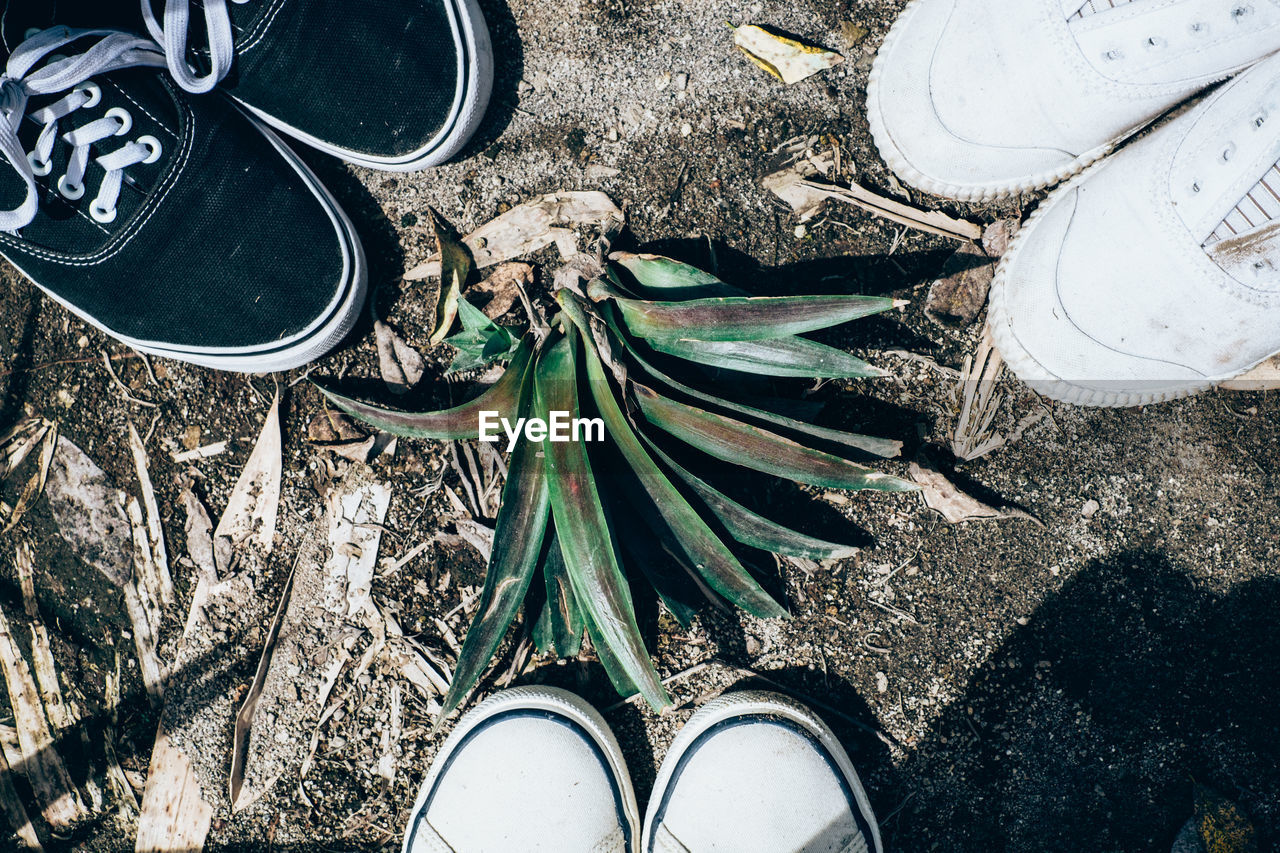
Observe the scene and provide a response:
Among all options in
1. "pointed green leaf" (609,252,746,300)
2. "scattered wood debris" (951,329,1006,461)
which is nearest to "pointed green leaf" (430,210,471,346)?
"pointed green leaf" (609,252,746,300)

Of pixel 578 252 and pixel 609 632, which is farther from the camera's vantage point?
pixel 578 252

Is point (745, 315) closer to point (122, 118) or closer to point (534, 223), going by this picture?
point (534, 223)

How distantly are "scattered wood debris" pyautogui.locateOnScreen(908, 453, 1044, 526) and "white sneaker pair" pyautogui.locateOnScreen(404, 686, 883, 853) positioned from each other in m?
0.67

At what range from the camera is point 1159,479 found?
1946 millimetres

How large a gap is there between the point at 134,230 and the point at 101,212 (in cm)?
9

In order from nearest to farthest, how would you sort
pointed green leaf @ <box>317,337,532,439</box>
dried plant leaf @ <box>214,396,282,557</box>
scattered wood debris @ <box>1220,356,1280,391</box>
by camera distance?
pointed green leaf @ <box>317,337,532,439</box> < scattered wood debris @ <box>1220,356,1280,391</box> < dried plant leaf @ <box>214,396,282,557</box>

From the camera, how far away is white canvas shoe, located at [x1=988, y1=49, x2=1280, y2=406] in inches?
59.7

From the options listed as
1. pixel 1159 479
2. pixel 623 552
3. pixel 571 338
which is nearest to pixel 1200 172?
pixel 1159 479

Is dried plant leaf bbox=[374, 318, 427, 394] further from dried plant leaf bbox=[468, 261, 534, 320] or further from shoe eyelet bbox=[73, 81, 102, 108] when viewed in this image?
shoe eyelet bbox=[73, 81, 102, 108]

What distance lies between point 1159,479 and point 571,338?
5.50 ft

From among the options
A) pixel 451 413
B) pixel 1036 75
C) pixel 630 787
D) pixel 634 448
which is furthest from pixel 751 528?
pixel 1036 75

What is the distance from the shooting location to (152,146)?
1.79m

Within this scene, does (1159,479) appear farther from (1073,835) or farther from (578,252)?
(578,252)

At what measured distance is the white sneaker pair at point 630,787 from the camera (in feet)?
6.08
